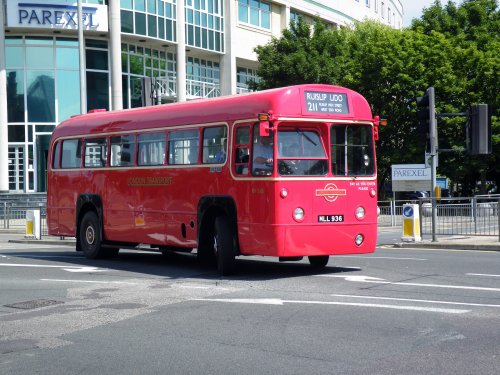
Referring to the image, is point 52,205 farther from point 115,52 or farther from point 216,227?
point 115,52

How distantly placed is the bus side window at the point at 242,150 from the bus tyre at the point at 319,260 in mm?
2441

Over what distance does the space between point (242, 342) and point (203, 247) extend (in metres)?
6.40

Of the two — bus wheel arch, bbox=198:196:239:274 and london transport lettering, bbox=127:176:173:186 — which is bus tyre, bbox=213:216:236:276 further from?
london transport lettering, bbox=127:176:173:186

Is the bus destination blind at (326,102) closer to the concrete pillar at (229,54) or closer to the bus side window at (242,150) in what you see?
the bus side window at (242,150)

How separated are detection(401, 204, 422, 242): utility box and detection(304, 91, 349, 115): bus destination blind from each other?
8731mm

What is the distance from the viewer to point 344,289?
1195cm

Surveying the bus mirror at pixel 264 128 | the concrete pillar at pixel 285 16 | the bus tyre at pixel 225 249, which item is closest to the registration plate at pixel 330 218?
the bus tyre at pixel 225 249

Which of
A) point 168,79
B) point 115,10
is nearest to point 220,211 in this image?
point 115,10

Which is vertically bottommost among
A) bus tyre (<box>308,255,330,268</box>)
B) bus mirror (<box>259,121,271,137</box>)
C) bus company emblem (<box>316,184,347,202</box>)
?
bus tyre (<box>308,255,330,268</box>)

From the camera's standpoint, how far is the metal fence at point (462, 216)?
840 inches

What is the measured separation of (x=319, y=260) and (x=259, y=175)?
2629mm

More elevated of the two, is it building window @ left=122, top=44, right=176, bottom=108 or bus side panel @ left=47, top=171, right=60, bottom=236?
building window @ left=122, top=44, right=176, bottom=108

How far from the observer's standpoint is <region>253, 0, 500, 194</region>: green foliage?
143 feet

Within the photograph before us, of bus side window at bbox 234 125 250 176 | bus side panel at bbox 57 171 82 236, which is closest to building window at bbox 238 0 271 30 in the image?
bus side panel at bbox 57 171 82 236
